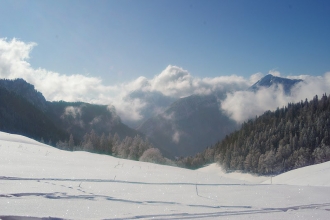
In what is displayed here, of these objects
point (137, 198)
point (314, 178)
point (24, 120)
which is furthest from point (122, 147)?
point (24, 120)

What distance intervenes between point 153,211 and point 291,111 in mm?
105108

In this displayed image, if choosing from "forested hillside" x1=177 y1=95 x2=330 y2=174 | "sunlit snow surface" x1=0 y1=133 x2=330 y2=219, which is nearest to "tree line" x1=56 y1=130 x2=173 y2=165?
"forested hillside" x1=177 y1=95 x2=330 y2=174

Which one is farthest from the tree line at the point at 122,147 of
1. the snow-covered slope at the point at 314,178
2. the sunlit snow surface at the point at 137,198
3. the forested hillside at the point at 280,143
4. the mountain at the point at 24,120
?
the mountain at the point at 24,120

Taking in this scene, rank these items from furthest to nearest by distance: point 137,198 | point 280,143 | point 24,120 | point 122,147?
point 24,120 < point 280,143 < point 122,147 < point 137,198

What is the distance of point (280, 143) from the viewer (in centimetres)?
8219

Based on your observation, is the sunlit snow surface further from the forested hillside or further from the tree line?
the forested hillside

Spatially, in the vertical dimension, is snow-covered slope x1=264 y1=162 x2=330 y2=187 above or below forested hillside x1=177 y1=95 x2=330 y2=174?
below

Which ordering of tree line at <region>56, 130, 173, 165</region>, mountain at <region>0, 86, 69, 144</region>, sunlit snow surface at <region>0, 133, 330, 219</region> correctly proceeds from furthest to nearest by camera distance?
mountain at <region>0, 86, 69, 144</region>, tree line at <region>56, 130, 173, 165</region>, sunlit snow surface at <region>0, 133, 330, 219</region>

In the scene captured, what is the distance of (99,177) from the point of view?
7.29m

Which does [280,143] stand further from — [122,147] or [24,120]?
[24,120]

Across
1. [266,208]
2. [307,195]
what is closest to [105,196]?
[266,208]

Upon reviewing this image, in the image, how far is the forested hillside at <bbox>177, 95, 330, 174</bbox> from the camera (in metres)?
77.1

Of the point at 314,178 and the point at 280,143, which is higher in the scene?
the point at 280,143

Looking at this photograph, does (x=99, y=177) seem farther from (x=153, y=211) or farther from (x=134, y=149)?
(x=134, y=149)
